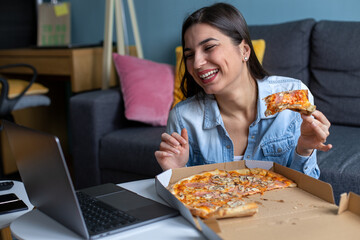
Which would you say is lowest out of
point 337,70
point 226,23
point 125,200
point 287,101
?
point 125,200

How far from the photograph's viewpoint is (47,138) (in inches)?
33.5

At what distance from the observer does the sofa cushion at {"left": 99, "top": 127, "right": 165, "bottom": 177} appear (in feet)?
7.66

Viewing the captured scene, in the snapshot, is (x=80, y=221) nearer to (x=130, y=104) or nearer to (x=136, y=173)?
(x=136, y=173)

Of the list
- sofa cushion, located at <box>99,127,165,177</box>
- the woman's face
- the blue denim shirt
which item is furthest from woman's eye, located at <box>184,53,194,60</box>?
sofa cushion, located at <box>99,127,165,177</box>

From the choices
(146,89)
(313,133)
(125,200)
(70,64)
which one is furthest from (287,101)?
(70,64)

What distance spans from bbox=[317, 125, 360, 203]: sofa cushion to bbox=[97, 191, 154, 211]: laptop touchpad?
33.3 inches

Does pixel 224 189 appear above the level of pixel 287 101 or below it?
below

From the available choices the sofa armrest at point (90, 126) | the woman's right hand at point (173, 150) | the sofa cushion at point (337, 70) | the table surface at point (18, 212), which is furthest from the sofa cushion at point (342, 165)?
the sofa armrest at point (90, 126)

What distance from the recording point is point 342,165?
5.87ft

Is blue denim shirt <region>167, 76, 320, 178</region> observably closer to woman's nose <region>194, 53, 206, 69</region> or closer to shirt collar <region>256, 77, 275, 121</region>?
shirt collar <region>256, 77, 275, 121</region>

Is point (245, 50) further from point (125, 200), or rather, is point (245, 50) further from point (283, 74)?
point (283, 74)

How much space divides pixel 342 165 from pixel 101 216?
1.13 metres

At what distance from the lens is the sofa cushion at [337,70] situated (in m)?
2.29

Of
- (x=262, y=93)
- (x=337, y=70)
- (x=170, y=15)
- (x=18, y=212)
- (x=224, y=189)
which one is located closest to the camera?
(x=224, y=189)
